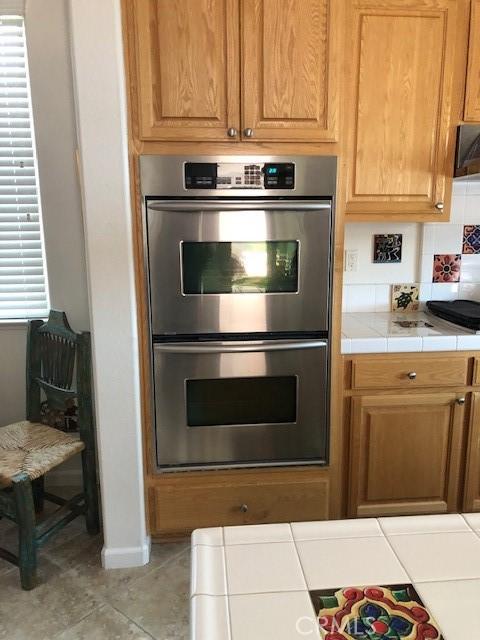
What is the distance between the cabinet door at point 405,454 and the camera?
2100 mm

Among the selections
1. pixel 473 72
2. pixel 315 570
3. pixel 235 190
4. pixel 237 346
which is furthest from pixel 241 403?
pixel 473 72

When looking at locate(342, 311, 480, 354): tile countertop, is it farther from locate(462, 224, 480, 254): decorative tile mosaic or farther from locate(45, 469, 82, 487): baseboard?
locate(45, 469, 82, 487): baseboard

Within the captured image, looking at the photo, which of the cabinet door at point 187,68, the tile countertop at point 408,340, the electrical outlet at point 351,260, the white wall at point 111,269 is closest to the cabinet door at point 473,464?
the tile countertop at point 408,340

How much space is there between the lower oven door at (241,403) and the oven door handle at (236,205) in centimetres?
51

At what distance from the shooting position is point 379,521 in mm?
932

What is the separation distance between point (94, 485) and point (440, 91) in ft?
7.29

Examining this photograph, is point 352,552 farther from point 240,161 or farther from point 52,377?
point 52,377

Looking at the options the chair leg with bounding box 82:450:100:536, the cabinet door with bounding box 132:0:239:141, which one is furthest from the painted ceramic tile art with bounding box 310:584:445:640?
the chair leg with bounding box 82:450:100:536

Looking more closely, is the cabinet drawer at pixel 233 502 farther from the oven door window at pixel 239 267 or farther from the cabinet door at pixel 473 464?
the oven door window at pixel 239 267

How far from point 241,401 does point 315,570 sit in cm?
123

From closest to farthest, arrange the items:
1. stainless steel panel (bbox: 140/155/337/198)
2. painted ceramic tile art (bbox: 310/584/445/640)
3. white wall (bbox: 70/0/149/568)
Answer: painted ceramic tile art (bbox: 310/584/445/640), white wall (bbox: 70/0/149/568), stainless steel panel (bbox: 140/155/337/198)

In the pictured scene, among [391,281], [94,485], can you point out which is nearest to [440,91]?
[391,281]

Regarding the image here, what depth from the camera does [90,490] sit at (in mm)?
2188

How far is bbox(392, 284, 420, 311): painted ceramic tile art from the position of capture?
8.52 feet
